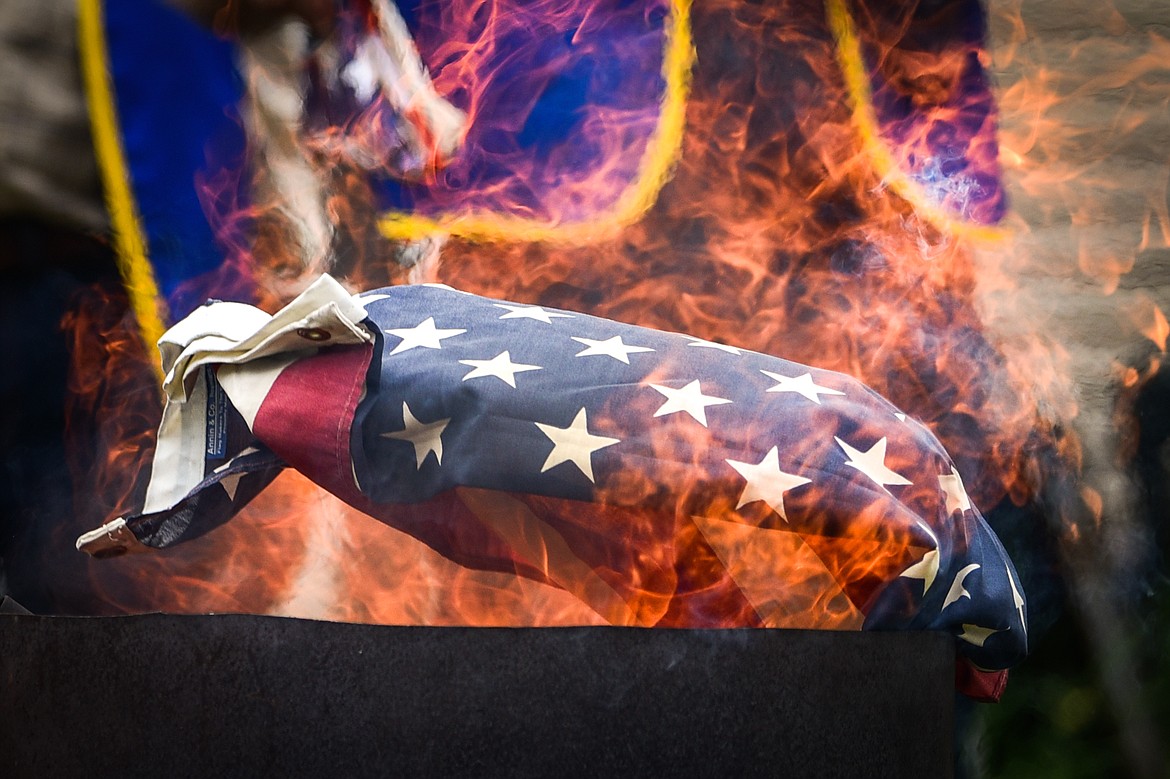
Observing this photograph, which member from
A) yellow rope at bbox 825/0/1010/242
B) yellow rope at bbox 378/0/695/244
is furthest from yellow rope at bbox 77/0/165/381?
yellow rope at bbox 825/0/1010/242

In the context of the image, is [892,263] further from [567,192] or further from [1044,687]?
[1044,687]

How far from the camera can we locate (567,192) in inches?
69.2

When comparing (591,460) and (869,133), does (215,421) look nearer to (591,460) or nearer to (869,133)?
(591,460)

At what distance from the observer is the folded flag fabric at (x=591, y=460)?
0.81 metres

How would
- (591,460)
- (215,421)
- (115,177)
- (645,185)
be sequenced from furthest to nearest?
(645,185)
(115,177)
(215,421)
(591,460)

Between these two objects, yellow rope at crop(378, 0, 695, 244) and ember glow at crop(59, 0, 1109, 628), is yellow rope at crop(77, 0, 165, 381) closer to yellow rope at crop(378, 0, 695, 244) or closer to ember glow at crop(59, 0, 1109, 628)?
ember glow at crop(59, 0, 1109, 628)

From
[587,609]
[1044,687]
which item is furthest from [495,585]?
[1044,687]

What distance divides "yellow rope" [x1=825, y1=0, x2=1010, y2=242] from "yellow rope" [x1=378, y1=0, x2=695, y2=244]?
0.29 metres

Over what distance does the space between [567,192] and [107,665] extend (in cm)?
118

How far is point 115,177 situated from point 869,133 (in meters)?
1.37

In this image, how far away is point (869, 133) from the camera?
184cm

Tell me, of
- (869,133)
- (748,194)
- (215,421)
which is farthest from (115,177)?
(869,133)

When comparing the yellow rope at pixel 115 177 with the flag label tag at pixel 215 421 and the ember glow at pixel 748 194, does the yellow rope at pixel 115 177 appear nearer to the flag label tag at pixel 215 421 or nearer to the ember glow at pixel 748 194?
the ember glow at pixel 748 194

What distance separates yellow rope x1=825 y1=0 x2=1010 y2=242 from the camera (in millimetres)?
1833
